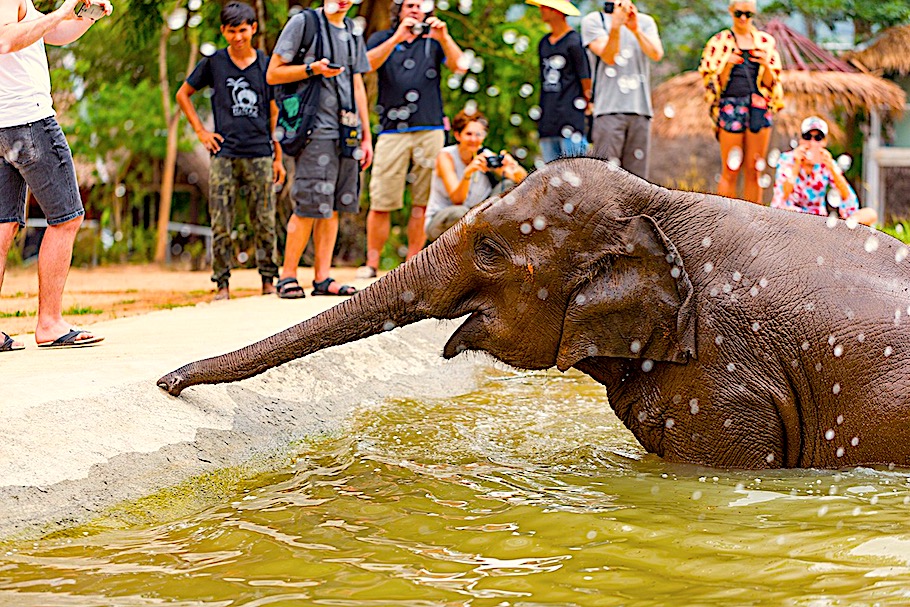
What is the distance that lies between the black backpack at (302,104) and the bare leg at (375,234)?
6.32 feet

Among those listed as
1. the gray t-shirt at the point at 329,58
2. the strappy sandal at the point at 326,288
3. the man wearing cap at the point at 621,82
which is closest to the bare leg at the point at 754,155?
the man wearing cap at the point at 621,82

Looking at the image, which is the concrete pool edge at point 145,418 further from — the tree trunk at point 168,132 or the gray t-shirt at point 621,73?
the tree trunk at point 168,132

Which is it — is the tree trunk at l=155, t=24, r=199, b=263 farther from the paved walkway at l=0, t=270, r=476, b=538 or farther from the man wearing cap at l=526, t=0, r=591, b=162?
the paved walkway at l=0, t=270, r=476, b=538

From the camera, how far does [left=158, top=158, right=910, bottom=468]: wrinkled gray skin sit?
4.04 m

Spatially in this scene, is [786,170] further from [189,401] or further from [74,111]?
[74,111]

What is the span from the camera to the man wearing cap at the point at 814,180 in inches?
406

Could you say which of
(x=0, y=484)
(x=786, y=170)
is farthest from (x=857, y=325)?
(x=786, y=170)

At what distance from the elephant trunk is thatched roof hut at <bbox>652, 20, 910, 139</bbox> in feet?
51.2

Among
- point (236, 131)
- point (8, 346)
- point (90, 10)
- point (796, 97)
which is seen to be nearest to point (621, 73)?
point (236, 131)

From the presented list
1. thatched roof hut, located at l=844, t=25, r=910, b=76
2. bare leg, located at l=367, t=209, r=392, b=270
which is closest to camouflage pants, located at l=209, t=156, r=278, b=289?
bare leg, located at l=367, t=209, r=392, b=270

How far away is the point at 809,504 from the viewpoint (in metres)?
3.84

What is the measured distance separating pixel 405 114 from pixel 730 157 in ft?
9.20

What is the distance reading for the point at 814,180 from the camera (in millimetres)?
10438

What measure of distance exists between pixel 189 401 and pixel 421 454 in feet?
3.05
